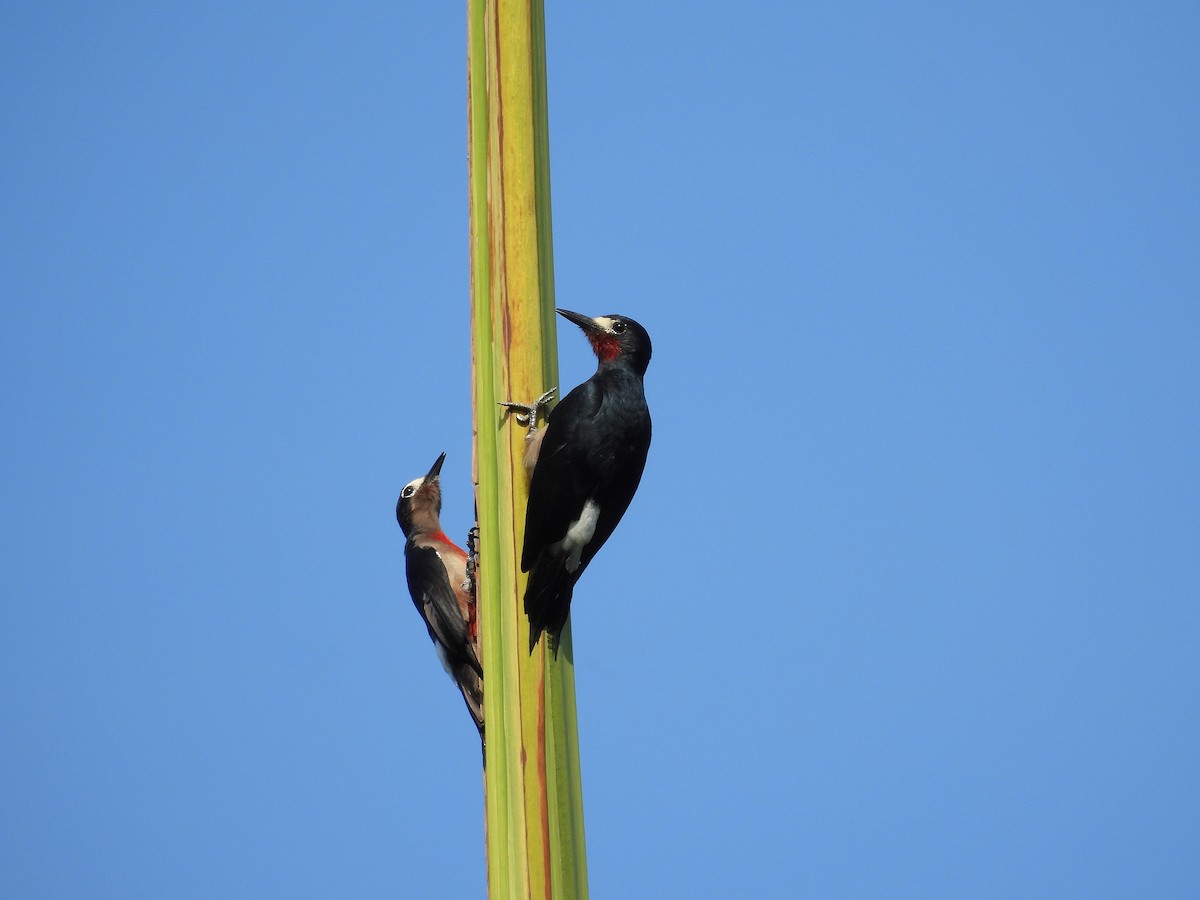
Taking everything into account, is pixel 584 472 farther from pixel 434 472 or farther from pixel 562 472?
pixel 434 472

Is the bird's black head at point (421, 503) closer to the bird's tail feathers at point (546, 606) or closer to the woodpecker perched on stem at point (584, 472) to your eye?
the woodpecker perched on stem at point (584, 472)

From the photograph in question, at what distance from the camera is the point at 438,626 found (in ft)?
21.7

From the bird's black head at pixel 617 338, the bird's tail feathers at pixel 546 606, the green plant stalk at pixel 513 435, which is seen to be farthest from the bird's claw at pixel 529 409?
the bird's black head at pixel 617 338

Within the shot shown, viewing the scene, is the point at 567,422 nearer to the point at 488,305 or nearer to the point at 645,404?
the point at 645,404

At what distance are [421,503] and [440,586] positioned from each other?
1.21m

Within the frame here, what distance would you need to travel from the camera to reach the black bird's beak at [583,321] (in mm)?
5277

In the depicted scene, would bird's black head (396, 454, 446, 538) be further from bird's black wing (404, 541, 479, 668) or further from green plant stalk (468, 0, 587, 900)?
green plant stalk (468, 0, 587, 900)

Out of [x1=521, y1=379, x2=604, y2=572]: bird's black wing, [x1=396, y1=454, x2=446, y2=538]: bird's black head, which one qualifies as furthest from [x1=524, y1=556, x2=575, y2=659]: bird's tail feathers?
[x1=396, y1=454, x2=446, y2=538]: bird's black head

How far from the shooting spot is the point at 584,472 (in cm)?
426

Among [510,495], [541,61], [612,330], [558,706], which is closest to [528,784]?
[558,706]

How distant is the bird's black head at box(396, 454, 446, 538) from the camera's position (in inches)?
311

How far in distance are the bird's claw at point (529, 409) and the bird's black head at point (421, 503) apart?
4719 millimetres

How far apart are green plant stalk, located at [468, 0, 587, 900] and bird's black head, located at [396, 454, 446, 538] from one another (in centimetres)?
490

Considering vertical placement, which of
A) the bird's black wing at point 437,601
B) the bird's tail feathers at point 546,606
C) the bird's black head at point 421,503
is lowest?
the bird's tail feathers at point 546,606
